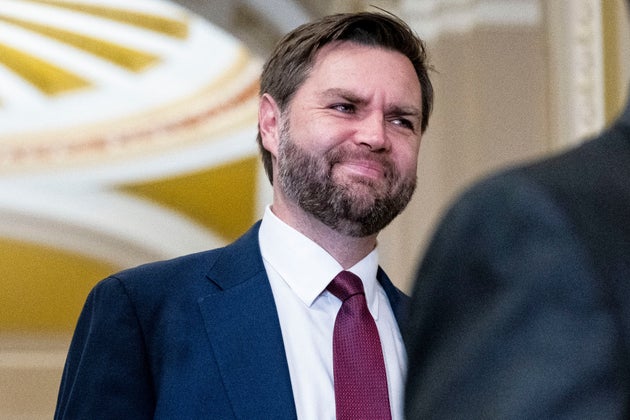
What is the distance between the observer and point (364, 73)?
6.47 feet

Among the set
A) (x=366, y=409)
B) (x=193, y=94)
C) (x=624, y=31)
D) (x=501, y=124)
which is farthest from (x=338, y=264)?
(x=193, y=94)

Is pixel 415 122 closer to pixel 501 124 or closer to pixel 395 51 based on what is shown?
pixel 395 51

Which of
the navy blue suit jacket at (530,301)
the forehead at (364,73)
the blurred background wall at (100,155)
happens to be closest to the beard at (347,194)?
the forehead at (364,73)

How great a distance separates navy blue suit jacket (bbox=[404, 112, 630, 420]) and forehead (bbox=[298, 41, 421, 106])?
3.73 feet

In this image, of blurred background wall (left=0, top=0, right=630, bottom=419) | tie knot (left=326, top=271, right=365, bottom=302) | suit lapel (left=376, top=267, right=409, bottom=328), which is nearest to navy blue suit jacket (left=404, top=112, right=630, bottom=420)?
tie knot (left=326, top=271, right=365, bottom=302)

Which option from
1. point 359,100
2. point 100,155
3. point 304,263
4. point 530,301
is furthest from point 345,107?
point 100,155

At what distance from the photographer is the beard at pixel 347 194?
1887 millimetres

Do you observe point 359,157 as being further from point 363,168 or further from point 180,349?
point 180,349

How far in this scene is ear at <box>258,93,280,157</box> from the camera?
2.10 m

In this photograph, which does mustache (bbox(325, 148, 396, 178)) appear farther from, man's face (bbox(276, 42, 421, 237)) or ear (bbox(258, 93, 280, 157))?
ear (bbox(258, 93, 280, 157))

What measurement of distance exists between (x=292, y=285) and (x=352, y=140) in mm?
274

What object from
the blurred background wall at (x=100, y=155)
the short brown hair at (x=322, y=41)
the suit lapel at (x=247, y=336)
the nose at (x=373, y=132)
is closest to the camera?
the suit lapel at (x=247, y=336)

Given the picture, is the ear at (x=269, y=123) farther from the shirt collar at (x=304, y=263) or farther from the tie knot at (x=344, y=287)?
the tie knot at (x=344, y=287)

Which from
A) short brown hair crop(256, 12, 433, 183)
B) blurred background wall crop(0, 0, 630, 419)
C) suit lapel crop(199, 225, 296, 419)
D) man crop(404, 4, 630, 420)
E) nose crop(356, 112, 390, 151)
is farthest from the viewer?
blurred background wall crop(0, 0, 630, 419)
